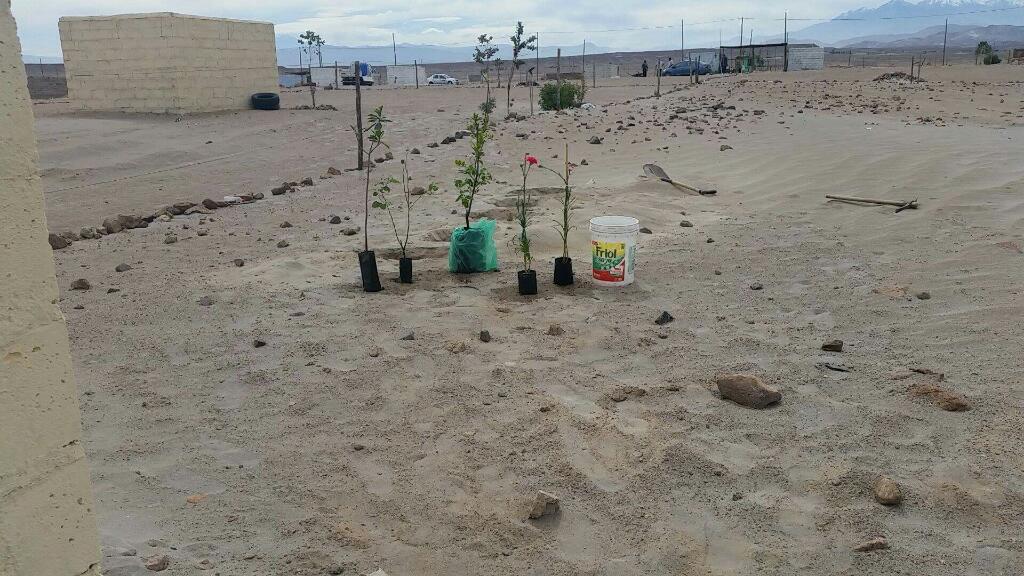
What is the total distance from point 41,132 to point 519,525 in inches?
654

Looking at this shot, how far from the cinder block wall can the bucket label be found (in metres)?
18.2

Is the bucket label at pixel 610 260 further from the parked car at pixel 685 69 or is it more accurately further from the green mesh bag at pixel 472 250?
the parked car at pixel 685 69

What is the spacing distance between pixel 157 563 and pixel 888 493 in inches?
91.5

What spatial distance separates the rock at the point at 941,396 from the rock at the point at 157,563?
9.65 feet

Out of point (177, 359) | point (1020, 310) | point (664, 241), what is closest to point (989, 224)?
point (1020, 310)

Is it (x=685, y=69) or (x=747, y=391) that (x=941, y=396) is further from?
(x=685, y=69)

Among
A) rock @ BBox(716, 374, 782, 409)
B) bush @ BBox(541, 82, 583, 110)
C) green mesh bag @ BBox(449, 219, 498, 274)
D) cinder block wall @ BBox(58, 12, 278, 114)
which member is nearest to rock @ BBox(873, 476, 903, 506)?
rock @ BBox(716, 374, 782, 409)

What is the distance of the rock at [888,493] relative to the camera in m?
2.63

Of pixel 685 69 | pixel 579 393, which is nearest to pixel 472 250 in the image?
pixel 579 393

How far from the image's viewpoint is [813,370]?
147 inches

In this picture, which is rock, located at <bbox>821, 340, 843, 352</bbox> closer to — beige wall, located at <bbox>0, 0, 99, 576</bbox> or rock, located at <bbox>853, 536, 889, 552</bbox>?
rock, located at <bbox>853, 536, 889, 552</bbox>

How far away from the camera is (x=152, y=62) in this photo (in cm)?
2038

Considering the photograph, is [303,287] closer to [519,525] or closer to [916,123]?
[519,525]

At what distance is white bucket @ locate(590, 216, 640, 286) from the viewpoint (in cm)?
503
